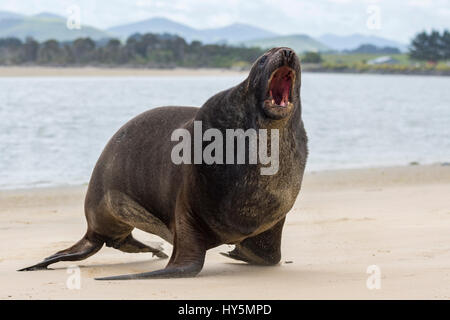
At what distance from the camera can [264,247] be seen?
5734 millimetres

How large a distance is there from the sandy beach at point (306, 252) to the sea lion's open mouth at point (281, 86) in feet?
3.36

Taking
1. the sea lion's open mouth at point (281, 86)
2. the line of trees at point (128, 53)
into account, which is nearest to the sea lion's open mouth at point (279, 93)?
the sea lion's open mouth at point (281, 86)

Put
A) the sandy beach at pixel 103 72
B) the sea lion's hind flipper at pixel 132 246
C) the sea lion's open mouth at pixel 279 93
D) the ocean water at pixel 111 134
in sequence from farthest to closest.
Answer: the sandy beach at pixel 103 72
the ocean water at pixel 111 134
the sea lion's hind flipper at pixel 132 246
the sea lion's open mouth at pixel 279 93

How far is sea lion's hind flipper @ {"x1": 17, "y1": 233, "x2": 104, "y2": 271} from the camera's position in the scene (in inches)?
234

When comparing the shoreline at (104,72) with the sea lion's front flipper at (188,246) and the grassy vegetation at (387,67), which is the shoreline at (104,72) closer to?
the grassy vegetation at (387,67)

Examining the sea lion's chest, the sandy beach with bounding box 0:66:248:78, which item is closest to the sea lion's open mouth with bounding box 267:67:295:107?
the sea lion's chest

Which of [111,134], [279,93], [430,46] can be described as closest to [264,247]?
[279,93]

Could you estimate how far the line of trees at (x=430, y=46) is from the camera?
319 feet

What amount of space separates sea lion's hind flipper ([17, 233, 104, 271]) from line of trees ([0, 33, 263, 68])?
68.3 meters

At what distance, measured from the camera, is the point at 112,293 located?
15.0 ft

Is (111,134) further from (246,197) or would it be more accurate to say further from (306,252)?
(246,197)

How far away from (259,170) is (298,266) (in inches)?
41.4

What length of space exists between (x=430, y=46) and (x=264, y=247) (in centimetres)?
9614

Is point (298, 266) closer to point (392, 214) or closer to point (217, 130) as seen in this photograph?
point (217, 130)
